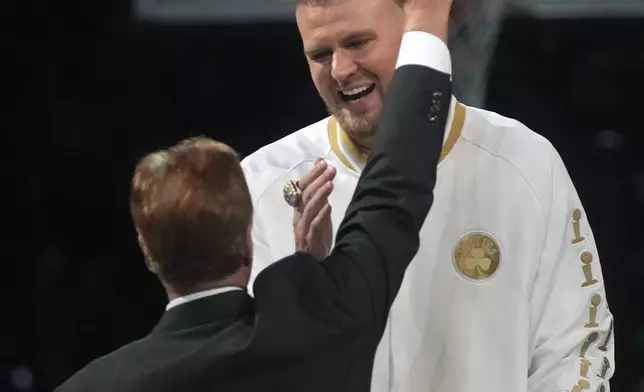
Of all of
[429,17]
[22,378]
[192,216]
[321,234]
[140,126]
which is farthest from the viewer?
[22,378]

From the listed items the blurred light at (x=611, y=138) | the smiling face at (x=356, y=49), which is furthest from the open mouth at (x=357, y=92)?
the blurred light at (x=611, y=138)

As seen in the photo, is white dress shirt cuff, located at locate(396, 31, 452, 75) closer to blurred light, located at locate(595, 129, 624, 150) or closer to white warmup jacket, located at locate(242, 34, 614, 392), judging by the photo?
white warmup jacket, located at locate(242, 34, 614, 392)

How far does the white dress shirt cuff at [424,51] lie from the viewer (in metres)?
1.10

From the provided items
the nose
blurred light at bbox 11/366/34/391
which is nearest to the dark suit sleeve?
the nose

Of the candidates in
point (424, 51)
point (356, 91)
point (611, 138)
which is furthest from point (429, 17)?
point (611, 138)

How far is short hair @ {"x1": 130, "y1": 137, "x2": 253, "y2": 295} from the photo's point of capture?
3.34ft

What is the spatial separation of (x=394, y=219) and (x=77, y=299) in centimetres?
169

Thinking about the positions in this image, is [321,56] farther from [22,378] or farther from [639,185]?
[22,378]

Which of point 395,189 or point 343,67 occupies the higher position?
point 343,67

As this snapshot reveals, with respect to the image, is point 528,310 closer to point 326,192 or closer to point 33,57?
point 326,192

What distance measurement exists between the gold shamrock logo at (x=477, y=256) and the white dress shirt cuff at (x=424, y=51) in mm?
368

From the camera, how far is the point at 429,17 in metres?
1.12

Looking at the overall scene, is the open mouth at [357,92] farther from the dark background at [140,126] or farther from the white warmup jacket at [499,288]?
the dark background at [140,126]

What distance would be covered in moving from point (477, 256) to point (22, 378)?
5.13 ft
